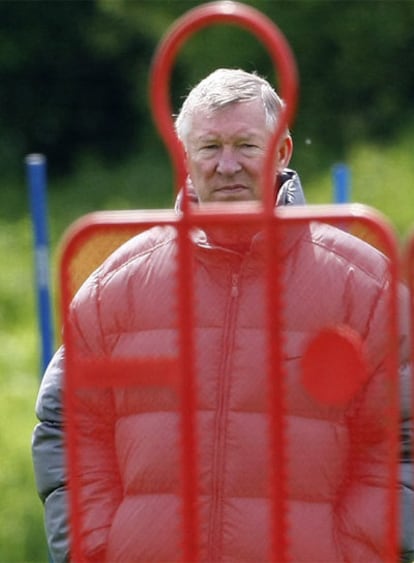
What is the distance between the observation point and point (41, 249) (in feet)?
20.7

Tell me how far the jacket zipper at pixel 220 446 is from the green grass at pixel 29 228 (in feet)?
4.77

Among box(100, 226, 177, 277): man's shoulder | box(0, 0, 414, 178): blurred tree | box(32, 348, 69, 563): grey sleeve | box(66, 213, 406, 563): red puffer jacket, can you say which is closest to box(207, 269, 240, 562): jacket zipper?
box(66, 213, 406, 563): red puffer jacket

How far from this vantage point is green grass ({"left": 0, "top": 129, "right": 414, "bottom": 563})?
21.0 feet

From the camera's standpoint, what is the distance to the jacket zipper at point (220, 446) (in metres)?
3.22

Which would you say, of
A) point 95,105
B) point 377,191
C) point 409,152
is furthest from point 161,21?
point 377,191

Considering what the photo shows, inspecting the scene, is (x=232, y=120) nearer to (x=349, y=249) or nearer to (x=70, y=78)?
(x=349, y=249)

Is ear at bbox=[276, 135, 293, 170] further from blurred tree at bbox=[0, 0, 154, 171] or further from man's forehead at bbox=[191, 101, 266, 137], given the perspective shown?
blurred tree at bbox=[0, 0, 154, 171]

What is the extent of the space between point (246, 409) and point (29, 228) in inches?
447

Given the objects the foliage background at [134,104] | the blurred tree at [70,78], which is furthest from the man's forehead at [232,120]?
the blurred tree at [70,78]

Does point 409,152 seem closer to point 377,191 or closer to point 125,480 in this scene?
point 377,191

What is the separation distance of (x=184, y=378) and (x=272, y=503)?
0.25 metres

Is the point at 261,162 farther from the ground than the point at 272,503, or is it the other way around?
the point at 261,162

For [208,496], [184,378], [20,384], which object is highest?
[184,378]

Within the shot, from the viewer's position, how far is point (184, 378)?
2930mm
